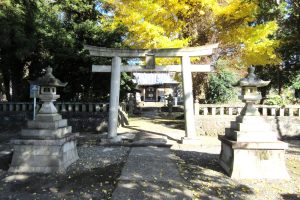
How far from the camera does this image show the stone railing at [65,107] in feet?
45.1

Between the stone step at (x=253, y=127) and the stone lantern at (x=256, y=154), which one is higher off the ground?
the stone step at (x=253, y=127)

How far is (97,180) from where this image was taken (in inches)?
244

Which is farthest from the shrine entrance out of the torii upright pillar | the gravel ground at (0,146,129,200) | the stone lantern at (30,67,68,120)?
the stone lantern at (30,67,68,120)

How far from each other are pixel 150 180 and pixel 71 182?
1.75m

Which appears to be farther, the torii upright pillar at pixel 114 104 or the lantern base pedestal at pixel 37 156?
the torii upright pillar at pixel 114 104

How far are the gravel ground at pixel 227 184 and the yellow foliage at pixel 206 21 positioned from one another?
607cm

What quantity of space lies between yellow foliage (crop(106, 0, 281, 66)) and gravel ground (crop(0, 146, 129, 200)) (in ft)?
20.3

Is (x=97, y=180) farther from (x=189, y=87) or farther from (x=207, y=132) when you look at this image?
(x=207, y=132)

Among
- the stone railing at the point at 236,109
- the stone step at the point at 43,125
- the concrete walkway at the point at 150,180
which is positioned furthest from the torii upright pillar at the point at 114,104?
the stone railing at the point at 236,109

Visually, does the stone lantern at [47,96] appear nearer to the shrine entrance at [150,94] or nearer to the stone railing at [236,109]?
the stone railing at [236,109]

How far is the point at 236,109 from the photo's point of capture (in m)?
13.1

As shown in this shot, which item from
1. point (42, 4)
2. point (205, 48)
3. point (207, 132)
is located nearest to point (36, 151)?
point (205, 48)

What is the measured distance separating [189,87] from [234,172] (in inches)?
191

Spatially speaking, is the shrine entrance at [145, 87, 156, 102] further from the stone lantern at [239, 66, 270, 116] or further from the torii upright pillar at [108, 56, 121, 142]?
the stone lantern at [239, 66, 270, 116]
